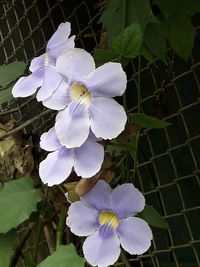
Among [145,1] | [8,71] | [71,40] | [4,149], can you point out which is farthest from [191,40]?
[4,149]

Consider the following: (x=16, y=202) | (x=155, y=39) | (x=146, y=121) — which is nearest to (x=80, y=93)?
(x=146, y=121)

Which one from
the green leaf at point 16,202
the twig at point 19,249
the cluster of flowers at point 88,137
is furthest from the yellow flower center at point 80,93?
the twig at point 19,249

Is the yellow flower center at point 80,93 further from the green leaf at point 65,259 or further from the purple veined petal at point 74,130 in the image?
the green leaf at point 65,259

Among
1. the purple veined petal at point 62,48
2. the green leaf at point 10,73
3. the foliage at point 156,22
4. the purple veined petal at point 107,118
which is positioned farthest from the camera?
the green leaf at point 10,73

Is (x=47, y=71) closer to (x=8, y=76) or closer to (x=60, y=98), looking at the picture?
(x=60, y=98)

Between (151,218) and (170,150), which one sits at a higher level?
(151,218)

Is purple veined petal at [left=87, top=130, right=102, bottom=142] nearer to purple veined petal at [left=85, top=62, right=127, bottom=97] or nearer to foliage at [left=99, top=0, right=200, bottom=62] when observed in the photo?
purple veined petal at [left=85, top=62, right=127, bottom=97]

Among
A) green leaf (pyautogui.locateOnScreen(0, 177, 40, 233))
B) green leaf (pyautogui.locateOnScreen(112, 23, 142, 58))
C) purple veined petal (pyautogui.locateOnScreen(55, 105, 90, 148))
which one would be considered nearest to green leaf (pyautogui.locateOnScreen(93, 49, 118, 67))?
green leaf (pyautogui.locateOnScreen(112, 23, 142, 58))
